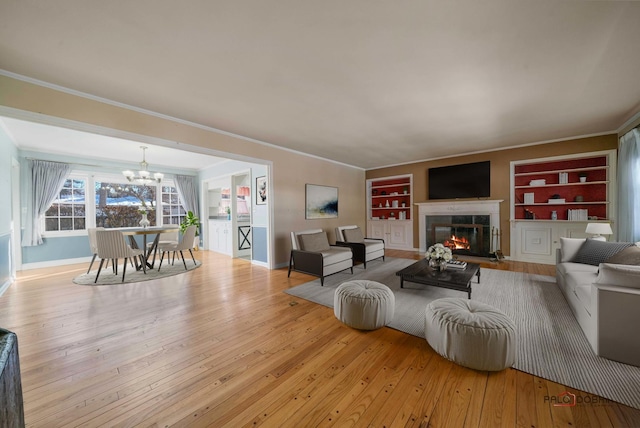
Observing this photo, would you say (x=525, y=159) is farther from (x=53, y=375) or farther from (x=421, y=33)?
(x=53, y=375)

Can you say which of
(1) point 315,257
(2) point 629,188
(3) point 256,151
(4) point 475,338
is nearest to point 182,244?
(3) point 256,151

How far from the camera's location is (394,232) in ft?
24.2

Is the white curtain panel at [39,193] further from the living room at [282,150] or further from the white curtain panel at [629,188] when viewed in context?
the white curtain panel at [629,188]

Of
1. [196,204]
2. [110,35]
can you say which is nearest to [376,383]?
[110,35]

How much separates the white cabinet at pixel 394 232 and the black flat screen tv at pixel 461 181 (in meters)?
1.20

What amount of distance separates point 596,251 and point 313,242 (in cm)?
408

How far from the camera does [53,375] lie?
1746mm

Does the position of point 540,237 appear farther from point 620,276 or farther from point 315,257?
point 315,257

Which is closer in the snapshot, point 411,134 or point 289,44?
point 289,44

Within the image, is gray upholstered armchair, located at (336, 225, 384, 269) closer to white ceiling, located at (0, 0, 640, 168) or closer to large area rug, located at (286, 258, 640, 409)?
large area rug, located at (286, 258, 640, 409)

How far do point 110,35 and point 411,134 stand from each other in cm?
428

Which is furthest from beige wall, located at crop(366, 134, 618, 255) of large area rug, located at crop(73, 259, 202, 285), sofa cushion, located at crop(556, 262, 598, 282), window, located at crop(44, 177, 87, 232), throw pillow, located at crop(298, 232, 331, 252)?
window, located at crop(44, 177, 87, 232)

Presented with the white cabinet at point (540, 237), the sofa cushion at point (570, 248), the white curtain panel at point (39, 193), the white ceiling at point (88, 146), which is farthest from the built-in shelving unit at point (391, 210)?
the white curtain panel at point (39, 193)

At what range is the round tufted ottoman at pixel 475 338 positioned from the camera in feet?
5.56
